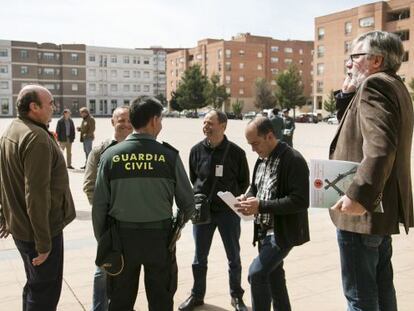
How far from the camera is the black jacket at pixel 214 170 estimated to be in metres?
4.33

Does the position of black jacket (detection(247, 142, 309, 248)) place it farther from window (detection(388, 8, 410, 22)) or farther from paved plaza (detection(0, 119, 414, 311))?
window (detection(388, 8, 410, 22))

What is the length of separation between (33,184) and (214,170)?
1.79 metres

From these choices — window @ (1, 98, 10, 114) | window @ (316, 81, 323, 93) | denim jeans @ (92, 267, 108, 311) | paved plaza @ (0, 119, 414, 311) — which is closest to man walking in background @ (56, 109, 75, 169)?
paved plaza @ (0, 119, 414, 311)

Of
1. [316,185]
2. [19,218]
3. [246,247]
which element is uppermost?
[316,185]

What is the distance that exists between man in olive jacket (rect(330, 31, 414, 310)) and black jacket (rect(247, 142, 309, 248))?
1.90 feet

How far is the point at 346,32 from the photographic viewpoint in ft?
227

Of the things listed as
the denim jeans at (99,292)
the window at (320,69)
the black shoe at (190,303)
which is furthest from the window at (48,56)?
the denim jeans at (99,292)

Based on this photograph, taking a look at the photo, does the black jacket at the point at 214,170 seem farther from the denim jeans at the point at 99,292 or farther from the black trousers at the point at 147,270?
the black trousers at the point at 147,270

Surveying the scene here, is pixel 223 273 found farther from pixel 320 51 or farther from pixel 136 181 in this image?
pixel 320 51

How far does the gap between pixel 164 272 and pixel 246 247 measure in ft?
10.2

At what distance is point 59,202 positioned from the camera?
320 cm

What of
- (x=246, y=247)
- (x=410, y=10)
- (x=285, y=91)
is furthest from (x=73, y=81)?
(x=246, y=247)

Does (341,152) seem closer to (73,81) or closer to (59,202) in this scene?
(59,202)

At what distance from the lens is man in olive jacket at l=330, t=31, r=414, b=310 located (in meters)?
2.26
